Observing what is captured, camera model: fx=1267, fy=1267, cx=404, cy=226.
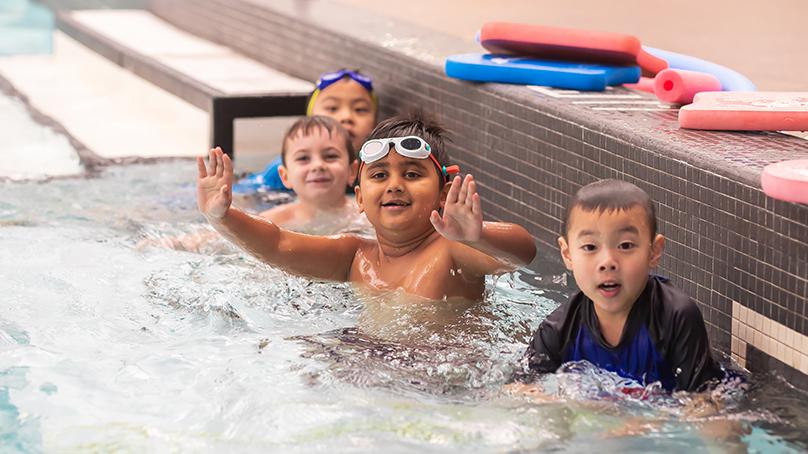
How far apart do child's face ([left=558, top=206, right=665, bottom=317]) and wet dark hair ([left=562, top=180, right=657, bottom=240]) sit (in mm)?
13

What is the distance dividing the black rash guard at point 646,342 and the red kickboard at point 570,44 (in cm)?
222

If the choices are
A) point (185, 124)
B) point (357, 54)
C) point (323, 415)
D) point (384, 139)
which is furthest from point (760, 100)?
point (185, 124)

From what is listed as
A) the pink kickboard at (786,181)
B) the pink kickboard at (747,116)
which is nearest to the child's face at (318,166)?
the pink kickboard at (747,116)

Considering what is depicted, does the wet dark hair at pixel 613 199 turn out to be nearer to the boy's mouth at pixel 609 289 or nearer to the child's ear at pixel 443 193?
the boy's mouth at pixel 609 289

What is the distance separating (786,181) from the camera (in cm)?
341

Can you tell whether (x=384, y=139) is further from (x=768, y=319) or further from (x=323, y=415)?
(x=768, y=319)

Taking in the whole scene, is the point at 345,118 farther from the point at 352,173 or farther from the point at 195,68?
the point at 195,68

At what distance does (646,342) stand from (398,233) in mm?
1001

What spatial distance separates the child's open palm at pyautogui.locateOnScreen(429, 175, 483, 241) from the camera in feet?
11.7

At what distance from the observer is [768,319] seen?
3637 millimetres

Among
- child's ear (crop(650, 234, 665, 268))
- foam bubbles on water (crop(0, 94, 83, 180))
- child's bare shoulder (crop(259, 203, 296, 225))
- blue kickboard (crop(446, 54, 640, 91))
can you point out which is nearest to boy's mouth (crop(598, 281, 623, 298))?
child's ear (crop(650, 234, 665, 268))

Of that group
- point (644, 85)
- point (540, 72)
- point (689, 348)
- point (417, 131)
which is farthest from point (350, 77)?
point (689, 348)

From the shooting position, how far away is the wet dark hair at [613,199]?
3332 millimetres

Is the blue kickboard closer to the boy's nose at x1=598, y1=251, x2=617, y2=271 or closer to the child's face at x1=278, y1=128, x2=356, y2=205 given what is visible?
the child's face at x1=278, y1=128, x2=356, y2=205
